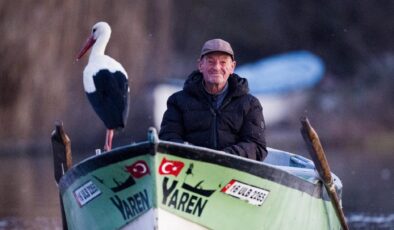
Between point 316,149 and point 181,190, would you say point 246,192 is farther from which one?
point 316,149

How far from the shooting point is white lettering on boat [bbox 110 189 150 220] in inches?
330

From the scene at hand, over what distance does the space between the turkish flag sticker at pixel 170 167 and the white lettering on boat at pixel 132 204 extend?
19 centimetres

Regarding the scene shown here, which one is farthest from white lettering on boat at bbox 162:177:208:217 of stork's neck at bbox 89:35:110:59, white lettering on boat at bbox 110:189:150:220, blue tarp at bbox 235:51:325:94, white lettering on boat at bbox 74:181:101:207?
blue tarp at bbox 235:51:325:94

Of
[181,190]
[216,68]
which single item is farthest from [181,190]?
Answer: [216,68]

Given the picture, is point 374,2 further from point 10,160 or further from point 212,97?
point 212,97

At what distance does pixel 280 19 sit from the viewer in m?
27.6

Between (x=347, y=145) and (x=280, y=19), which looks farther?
(x=280, y=19)

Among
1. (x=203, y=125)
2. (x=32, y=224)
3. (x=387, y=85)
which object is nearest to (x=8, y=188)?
(x=32, y=224)

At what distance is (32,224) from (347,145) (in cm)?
1204

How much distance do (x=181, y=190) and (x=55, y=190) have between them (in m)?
8.89

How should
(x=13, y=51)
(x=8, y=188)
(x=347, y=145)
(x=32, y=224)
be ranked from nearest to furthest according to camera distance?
(x=32, y=224), (x=8, y=188), (x=13, y=51), (x=347, y=145)

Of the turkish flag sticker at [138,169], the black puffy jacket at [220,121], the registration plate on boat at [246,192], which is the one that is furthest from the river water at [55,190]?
the turkish flag sticker at [138,169]

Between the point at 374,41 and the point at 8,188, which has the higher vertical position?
the point at 374,41

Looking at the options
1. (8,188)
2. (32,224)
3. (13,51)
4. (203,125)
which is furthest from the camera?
(13,51)
